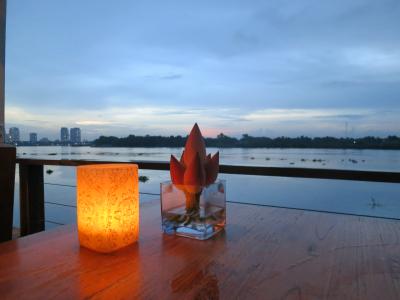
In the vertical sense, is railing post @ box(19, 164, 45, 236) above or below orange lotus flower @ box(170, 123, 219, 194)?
below

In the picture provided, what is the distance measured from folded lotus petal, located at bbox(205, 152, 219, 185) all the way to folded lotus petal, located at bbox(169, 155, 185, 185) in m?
0.08

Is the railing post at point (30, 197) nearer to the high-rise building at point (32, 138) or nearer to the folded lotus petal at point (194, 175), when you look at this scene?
the high-rise building at point (32, 138)

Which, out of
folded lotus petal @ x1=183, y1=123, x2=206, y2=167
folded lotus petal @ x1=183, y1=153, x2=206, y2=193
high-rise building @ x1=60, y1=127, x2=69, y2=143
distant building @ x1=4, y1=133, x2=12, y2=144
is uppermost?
high-rise building @ x1=60, y1=127, x2=69, y2=143

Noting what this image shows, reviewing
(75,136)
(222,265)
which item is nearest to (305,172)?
(222,265)

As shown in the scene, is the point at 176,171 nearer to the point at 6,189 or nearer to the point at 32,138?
the point at 6,189

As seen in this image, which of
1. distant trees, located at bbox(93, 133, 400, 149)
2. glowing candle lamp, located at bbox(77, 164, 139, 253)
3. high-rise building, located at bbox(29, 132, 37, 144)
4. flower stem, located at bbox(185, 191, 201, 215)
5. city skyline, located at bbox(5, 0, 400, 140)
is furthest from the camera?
city skyline, located at bbox(5, 0, 400, 140)

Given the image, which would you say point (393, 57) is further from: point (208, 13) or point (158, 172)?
point (158, 172)

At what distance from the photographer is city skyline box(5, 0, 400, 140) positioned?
15.0 feet

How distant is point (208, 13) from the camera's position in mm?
4328

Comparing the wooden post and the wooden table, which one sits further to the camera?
the wooden post

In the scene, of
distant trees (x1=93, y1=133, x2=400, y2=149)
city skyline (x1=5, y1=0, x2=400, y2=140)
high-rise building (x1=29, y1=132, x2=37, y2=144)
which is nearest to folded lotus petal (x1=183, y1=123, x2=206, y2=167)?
distant trees (x1=93, y1=133, x2=400, y2=149)

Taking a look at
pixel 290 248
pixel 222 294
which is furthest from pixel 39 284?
pixel 290 248

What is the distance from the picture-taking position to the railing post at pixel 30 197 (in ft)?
7.91

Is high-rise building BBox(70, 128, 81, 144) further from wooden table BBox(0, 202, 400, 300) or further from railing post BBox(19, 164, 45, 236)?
wooden table BBox(0, 202, 400, 300)
